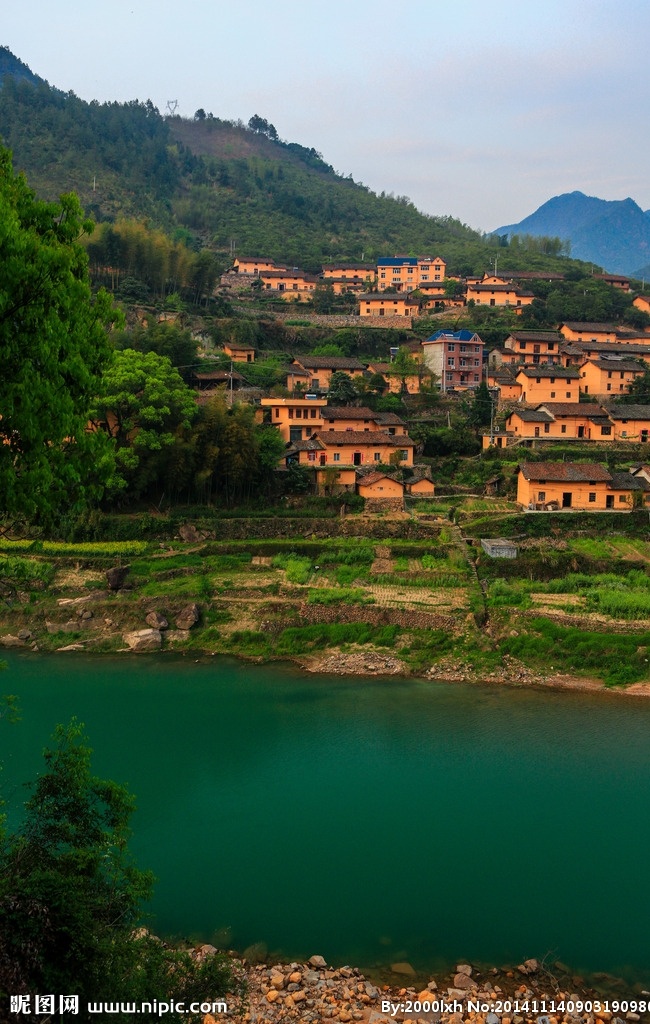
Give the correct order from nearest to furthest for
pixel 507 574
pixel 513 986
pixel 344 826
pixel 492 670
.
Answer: pixel 513 986, pixel 344 826, pixel 492 670, pixel 507 574

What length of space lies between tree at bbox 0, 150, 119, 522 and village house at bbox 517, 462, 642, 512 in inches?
723

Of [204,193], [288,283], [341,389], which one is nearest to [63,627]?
[341,389]

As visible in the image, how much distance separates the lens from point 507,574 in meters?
19.0

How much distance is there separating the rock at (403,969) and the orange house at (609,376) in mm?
25605

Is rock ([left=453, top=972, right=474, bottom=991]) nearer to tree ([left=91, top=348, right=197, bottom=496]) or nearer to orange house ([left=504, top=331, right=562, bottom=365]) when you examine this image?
tree ([left=91, top=348, right=197, bottom=496])

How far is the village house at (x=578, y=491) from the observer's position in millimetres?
21969

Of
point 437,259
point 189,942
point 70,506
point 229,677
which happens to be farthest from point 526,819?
point 437,259

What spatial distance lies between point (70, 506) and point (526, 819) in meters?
8.04

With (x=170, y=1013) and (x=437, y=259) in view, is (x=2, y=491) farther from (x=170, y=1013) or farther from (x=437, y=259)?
(x=437, y=259)

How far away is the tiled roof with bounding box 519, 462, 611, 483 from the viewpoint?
21.9 m

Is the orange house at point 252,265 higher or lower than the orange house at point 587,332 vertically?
higher

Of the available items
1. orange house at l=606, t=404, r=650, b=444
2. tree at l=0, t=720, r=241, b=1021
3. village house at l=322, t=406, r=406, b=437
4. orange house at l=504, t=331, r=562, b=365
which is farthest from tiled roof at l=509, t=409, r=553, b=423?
tree at l=0, t=720, r=241, b=1021

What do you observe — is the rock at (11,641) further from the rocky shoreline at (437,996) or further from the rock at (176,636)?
the rocky shoreline at (437,996)

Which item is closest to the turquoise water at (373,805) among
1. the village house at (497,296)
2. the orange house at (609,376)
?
the orange house at (609,376)
